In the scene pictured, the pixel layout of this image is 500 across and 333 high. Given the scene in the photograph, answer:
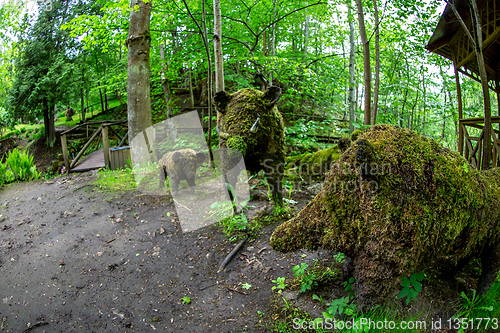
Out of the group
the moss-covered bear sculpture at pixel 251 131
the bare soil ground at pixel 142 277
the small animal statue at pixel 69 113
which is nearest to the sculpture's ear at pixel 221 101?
the moss-covered bear sculpture at pixel 251 131

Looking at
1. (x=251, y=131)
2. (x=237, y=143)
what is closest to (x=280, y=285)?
(x=237, y=143)

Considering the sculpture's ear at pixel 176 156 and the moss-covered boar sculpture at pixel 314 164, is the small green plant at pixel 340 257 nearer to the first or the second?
the moss-covered boar sculpture at pixel 314 164

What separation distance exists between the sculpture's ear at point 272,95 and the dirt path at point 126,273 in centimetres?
190

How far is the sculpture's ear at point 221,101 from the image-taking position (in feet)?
12.9

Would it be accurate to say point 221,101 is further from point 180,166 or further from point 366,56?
point 366,56

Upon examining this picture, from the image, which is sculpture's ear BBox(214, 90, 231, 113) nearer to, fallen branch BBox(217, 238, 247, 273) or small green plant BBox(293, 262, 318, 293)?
fallen branch BBox(217, 238, 247, 273)

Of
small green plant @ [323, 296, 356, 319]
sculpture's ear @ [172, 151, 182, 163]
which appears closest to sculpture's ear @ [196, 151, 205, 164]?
sculpture's ear @ [172, 151, 182, 163]

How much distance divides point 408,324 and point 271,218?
8.21 ft

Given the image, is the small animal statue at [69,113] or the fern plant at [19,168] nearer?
the fern plant at [19,168]

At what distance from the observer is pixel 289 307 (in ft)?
8.22

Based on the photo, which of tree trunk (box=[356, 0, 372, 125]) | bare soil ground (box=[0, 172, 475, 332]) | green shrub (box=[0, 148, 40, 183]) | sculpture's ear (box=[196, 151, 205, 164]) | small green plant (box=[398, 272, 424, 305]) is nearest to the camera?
small green plant (box=[398, 272, 424, 305])

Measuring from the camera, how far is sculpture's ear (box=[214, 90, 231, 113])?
3921mm

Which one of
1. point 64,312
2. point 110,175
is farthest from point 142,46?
point 64,312

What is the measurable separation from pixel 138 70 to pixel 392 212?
7.76 metres
